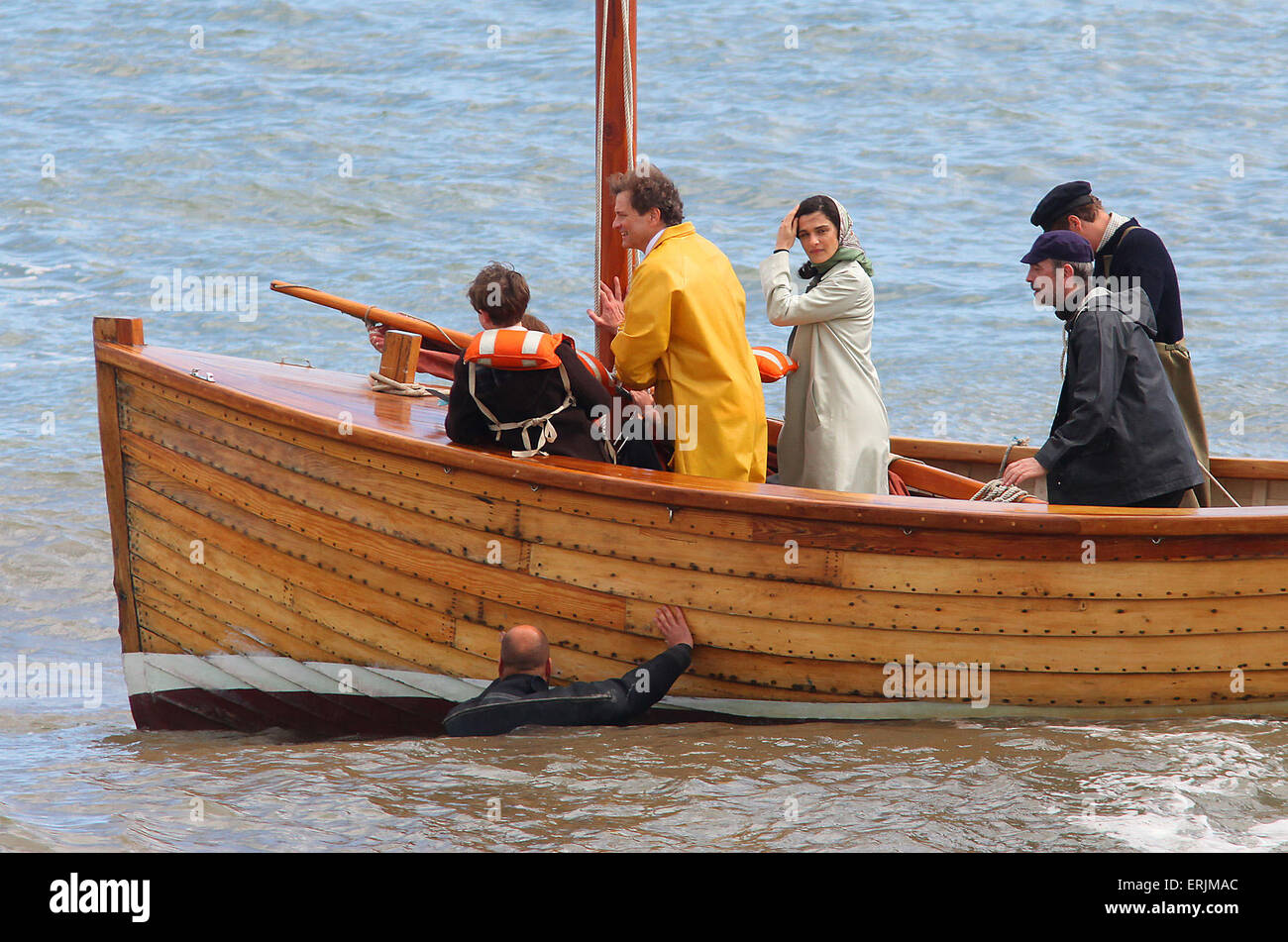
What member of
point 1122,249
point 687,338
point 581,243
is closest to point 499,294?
point 687,338

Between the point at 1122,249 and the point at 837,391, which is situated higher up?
the point at 1122,249

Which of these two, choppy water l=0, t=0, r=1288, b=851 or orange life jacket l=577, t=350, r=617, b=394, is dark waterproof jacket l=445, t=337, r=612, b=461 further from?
choppy water l=0, t=0, r=1288, b=851

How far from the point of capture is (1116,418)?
4.30 metres

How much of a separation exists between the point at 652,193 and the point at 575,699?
1677mm

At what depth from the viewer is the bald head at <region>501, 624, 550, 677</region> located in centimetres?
452

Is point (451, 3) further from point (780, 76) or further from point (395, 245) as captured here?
point (395, 245)

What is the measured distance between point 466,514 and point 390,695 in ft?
2.75

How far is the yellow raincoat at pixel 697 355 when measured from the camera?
14.3 feet

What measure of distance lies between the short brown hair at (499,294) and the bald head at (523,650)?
1.04 meters

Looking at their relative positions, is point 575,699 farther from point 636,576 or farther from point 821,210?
point 821,210

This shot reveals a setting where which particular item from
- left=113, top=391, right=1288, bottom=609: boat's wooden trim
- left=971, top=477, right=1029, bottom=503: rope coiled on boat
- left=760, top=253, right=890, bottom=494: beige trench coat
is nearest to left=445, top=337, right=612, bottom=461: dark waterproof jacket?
left=113, top=391, right=1288, bottom=609: boat's wooden trim

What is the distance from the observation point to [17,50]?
77.8 ft

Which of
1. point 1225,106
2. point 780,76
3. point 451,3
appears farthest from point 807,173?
point 451,3

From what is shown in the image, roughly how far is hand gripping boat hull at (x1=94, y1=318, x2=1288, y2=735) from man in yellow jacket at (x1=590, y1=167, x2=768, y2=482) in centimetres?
23
